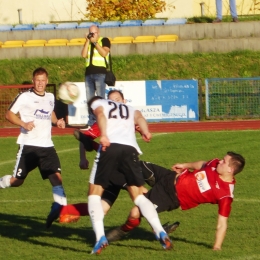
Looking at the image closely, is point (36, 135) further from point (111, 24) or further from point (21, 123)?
point (111, 24)

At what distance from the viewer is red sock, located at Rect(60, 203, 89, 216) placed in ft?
28.5

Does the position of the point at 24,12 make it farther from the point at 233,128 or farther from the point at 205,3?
the point at 233,128

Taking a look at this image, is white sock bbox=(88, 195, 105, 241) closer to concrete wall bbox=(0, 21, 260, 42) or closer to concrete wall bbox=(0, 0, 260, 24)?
concrete wall bbox=(0, 21, 260, 42)

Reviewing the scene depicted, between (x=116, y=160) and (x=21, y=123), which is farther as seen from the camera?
(x=21, y=123)

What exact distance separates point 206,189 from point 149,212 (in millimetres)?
667

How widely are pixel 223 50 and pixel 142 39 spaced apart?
114 inches

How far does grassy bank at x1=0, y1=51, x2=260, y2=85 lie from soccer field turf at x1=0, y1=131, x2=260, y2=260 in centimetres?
1093

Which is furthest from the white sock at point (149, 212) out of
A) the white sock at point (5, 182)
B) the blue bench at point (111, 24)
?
the blue bench at point (111, 24)

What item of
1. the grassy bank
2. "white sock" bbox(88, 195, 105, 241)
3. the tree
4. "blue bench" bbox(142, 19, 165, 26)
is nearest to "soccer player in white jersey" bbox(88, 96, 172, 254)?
"white sock" bbox(88, 195, 105, 241)

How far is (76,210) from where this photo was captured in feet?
28.8

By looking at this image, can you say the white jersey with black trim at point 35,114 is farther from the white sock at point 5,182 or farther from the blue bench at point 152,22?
the blue bench at point 152,22

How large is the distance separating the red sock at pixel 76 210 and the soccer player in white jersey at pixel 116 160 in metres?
0.80

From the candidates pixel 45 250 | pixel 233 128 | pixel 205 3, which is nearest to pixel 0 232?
pixel 45 250

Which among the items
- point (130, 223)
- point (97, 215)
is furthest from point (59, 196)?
point (97, 215)
